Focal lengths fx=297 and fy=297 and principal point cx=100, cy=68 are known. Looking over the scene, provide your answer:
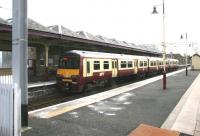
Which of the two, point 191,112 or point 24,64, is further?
point 191,112

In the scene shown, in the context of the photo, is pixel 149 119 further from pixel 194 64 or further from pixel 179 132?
pixel 194 64

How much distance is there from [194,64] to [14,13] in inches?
2168

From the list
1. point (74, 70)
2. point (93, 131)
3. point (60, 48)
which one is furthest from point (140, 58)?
point (93, 131)

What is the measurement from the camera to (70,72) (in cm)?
1898

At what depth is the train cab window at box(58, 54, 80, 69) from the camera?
18.7m

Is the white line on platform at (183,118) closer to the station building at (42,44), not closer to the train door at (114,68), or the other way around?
the train door at (114,68)

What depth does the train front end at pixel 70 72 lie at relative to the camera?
1859cm

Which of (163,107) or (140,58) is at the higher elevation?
(140,58)

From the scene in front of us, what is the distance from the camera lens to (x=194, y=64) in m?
58.7

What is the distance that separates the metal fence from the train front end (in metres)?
11.6

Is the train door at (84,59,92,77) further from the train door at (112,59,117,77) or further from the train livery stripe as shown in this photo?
the train door at (112,59,117,77)

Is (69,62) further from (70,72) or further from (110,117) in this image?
(110,117)

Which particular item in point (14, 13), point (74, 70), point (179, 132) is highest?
point (14, 13)

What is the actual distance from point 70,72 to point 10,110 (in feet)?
40.3
